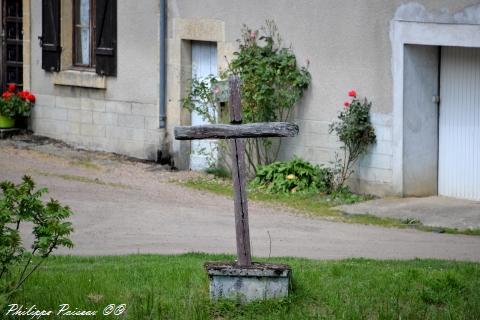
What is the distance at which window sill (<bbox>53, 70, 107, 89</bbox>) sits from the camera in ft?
58.9

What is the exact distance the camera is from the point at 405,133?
47.0 feet

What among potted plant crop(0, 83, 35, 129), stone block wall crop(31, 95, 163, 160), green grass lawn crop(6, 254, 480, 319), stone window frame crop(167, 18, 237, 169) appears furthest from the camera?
potted plant crop(0, 83, 35, 129)

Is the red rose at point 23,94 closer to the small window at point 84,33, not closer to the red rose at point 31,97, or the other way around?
the red rose at point 31,97

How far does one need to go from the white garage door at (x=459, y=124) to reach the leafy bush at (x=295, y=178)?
5.22 feet

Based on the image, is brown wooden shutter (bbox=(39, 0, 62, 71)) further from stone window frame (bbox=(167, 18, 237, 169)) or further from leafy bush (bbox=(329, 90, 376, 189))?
leafy bush (bbox=(329, 90, 376, 189))

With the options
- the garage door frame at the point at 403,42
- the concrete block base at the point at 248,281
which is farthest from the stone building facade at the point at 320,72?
the concrete block base at the point at 248,281

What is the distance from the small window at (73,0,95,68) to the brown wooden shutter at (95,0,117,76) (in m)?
0.43

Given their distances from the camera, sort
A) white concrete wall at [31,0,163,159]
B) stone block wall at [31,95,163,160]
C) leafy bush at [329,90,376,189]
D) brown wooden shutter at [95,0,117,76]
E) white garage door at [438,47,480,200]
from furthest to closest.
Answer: brown wooden shutter at [95,0,117,76] < stone block wall at [31,95,163,160] < white concrete wall at [31,0,163,159] < leafy bush at [329,90,376,189] < white garage door at [438,47,480,200]

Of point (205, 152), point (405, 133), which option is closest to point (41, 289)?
point (405, 133)

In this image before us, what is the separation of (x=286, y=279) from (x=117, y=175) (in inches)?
344

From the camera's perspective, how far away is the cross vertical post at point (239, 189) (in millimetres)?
7969

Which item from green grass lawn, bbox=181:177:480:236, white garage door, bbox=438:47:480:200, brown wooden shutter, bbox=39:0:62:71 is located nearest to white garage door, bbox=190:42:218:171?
green grass lawn, bbox=181:177:480:236

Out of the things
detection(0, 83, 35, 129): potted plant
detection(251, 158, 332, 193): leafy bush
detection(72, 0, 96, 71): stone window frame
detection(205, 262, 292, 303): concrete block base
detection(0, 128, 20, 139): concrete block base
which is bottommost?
detection(205, 262, 292, 303): concrete block base

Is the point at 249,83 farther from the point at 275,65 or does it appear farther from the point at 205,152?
the point at 205,152
